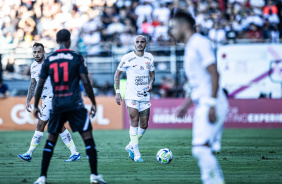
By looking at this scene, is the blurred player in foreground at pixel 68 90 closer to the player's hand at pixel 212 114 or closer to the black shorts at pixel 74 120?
the black shorts at pixel 74 120

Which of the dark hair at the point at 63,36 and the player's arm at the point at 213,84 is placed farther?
the dark hair at the point at 63,36

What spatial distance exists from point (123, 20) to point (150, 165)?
15075 millimetres

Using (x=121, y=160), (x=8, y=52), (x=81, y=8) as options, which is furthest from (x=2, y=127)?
(x=121, y=160)

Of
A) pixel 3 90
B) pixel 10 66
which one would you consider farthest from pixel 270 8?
pixel 3 90

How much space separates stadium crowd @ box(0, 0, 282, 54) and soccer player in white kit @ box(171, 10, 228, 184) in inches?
633

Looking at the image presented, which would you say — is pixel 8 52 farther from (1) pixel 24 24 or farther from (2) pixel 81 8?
(2) pixel 81 8

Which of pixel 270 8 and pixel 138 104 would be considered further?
pixel 270 8

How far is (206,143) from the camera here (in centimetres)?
627

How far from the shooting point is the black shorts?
7750 millimetres

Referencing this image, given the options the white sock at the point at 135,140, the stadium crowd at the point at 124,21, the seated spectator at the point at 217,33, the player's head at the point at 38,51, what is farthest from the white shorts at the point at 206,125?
the seated spectator at the point at 217,33

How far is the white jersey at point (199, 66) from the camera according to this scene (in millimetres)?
6297

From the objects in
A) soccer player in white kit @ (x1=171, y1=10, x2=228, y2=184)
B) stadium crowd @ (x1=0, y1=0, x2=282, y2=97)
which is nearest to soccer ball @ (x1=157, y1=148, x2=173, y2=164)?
soccer player in white kit @ (x1=171, y1=10, x2=228, y2=184)

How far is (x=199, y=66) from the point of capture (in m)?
6.38

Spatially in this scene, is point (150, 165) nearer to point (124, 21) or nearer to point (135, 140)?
point (135, 140)
